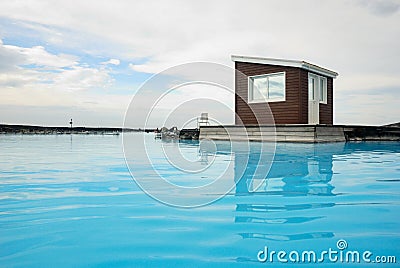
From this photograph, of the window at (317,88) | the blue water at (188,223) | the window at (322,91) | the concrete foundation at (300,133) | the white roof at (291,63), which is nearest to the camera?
the blue water at (188,223)

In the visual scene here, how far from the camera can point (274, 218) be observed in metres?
2.50

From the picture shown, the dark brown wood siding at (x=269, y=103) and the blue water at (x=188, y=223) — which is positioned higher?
the dark brown wood siding at (x=269, y=103)

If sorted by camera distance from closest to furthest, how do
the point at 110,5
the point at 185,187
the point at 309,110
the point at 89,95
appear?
1. the point at 185,187
2. the point at 110,5
3. the point at 309,110
4. the point at 89,95

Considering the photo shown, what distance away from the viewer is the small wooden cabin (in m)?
12.9

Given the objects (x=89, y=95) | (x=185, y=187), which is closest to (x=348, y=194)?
(x=185, y=187)

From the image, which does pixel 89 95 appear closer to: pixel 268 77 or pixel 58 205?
pixel 268 77

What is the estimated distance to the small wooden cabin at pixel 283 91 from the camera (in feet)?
42.2

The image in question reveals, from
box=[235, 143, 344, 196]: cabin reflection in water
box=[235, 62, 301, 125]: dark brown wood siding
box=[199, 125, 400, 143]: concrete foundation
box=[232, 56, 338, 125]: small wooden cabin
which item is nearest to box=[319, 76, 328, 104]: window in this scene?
box=[232, 56, 338, 125]: small wooden cabin

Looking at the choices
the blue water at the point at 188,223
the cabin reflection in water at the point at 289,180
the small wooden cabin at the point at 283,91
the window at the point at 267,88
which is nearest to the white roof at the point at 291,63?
the small wooden cabin at the point at 283,91

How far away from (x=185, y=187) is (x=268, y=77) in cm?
1093

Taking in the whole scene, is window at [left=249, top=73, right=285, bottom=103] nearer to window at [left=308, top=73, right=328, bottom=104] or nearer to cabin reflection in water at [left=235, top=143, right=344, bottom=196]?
window at [left=308, top=73, right=328, bottom=104]

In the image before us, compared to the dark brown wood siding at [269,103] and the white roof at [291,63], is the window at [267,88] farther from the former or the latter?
the white roof at [291,63]

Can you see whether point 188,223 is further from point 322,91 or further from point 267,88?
point 322,91

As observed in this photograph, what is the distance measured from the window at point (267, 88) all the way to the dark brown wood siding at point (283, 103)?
0.19m
